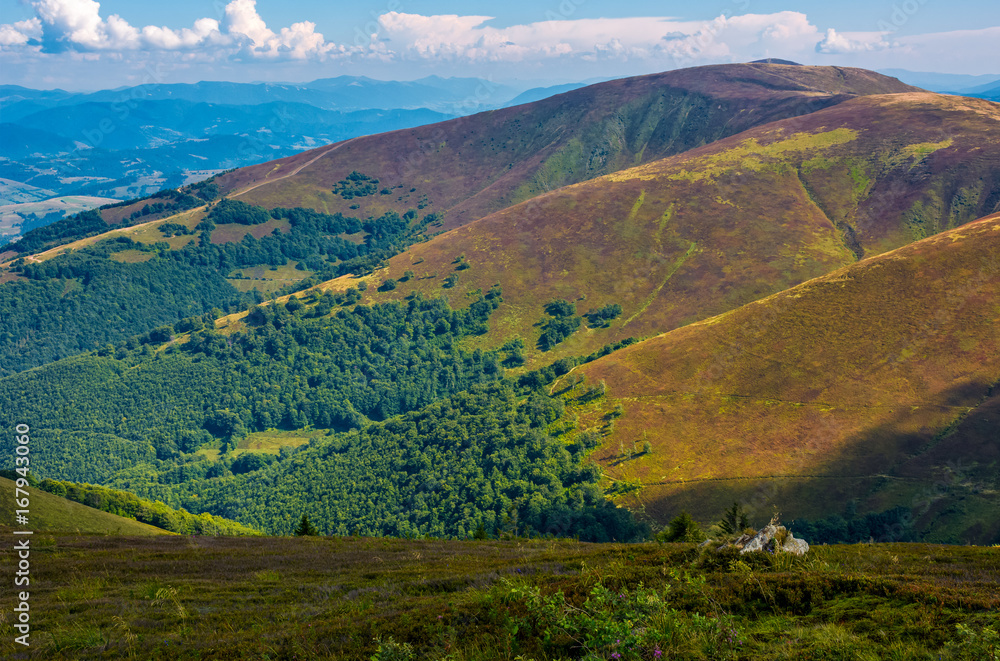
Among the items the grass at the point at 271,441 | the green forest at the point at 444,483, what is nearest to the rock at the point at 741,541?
the green forest at the point at 444,483

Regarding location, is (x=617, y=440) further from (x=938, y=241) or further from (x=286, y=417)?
(x=286, y=417)

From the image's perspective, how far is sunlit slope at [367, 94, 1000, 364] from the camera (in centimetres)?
16450

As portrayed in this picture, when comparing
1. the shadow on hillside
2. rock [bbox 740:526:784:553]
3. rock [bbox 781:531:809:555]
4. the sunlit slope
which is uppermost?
the sunlit slope

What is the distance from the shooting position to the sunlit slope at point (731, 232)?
164500 millimetres

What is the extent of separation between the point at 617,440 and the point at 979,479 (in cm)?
5054

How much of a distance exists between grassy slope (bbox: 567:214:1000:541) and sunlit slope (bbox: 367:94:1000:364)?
4070 centimetres

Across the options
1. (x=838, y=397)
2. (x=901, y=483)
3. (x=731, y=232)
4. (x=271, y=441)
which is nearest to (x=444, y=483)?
(x=838, y=397)

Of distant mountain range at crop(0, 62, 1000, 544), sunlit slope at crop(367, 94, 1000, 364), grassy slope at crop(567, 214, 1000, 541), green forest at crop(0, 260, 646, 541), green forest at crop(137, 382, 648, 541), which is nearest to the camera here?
grassy slope at crop(567, 214, 1000, 541)

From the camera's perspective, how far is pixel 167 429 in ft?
572

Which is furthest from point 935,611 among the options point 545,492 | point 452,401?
point 452,401

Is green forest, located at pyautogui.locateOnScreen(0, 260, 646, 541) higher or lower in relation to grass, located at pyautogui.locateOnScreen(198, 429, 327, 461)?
higher

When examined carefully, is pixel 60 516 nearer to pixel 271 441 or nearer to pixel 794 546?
pixel 794 546

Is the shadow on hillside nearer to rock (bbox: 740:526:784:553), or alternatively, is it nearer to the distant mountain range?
the distant mountain range

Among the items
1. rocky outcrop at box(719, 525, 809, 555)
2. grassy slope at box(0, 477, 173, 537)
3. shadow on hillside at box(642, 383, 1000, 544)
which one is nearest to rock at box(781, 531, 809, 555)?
rocky outcrop at box(719, 525, 809, 555)
